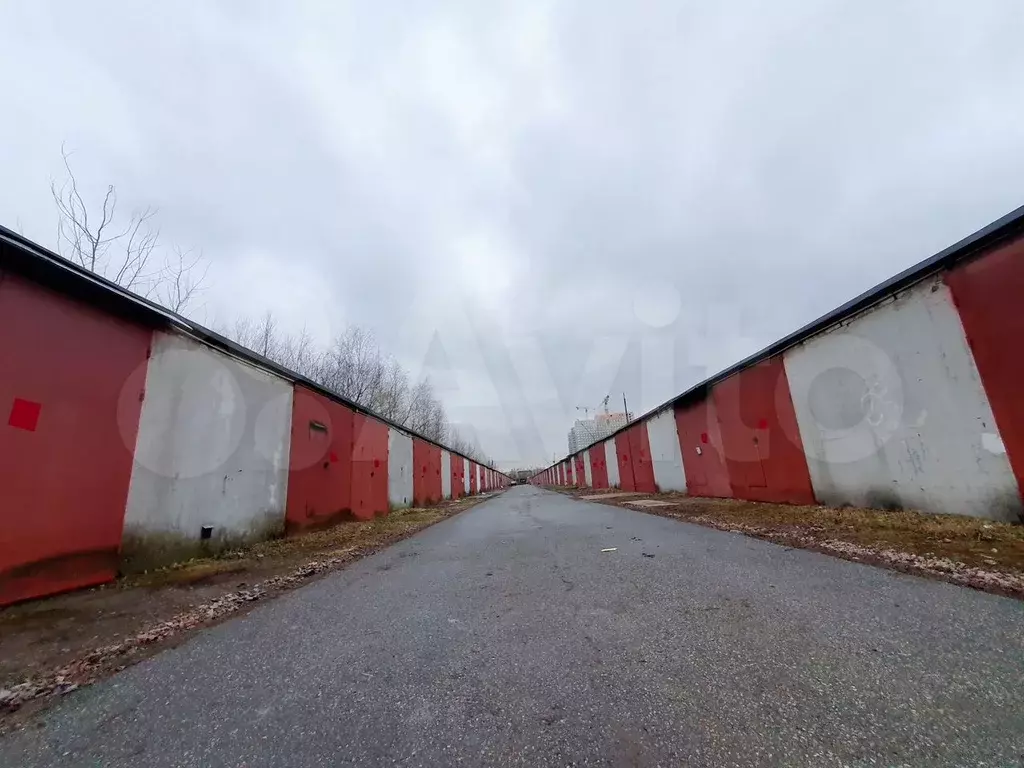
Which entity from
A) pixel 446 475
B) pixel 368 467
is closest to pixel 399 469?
pixel 368 467

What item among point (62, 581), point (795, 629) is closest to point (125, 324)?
point (62, 581)

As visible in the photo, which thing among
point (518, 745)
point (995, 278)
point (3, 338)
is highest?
point (995, 278)

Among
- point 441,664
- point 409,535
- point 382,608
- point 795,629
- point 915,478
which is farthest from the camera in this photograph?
point 409,535

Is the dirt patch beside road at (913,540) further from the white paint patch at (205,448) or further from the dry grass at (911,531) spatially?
the white paint patch at (205,448)

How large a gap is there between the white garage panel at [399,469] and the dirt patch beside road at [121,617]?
28.6 ft

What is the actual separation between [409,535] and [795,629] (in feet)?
22.2

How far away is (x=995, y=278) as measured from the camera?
4812 mm

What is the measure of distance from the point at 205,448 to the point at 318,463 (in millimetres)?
3501

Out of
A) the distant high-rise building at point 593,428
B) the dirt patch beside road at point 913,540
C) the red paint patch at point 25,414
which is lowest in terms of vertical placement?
the dirt patch beside road at point 913,540

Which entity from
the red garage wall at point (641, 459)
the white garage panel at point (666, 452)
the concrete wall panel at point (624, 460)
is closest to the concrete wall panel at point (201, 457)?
the white garage panel at point (666, 452)

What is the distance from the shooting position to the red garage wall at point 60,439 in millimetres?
3494

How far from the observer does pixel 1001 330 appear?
475 cm

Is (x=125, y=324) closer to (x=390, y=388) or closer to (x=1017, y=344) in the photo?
(x=1017, y=344)

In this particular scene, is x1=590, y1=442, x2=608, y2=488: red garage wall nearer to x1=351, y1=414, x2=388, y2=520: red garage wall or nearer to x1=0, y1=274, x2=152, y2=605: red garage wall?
x1=351, y1=414, x2=388, y2=520: red garage wall
